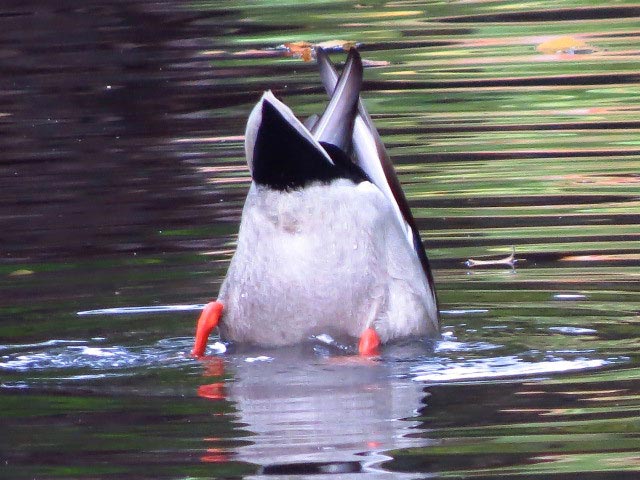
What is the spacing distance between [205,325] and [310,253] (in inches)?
19.2

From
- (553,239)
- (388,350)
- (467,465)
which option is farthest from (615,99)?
(467,465)

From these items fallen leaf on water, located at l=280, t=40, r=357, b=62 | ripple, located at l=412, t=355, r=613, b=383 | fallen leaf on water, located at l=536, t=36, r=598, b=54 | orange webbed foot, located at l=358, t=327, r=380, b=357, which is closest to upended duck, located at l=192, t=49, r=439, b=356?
orange webbed foot, located at l=358, t=327, r=380, b=357

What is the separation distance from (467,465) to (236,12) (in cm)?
1122

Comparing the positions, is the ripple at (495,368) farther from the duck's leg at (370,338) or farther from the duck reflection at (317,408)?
the duck's leg at (370,338)

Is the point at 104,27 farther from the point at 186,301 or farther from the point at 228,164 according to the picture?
the point at 186,301

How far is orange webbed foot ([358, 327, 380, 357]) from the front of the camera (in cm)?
618

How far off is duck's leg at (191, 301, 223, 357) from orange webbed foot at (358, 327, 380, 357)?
563 mm

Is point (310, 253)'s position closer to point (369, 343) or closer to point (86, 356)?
point (369, 343)

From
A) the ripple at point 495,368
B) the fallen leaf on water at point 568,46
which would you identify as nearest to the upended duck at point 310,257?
the ripple at point 495,368

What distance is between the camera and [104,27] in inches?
592

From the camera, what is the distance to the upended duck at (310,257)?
622cm

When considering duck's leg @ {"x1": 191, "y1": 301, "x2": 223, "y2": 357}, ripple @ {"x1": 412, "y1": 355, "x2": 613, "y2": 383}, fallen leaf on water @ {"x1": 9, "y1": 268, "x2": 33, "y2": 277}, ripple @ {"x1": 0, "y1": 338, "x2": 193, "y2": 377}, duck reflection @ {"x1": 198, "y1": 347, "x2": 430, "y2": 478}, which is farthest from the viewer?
fallen leaf on water @ {"x1": 9, "y1": 268, "x2": 33, "y2": 277}

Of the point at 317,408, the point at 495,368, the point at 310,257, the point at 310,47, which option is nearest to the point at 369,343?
the point at 310,257

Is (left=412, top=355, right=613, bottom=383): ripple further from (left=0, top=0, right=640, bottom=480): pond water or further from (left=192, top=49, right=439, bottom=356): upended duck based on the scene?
(left=192, top=49, right=439, bottom=356): upended duck
